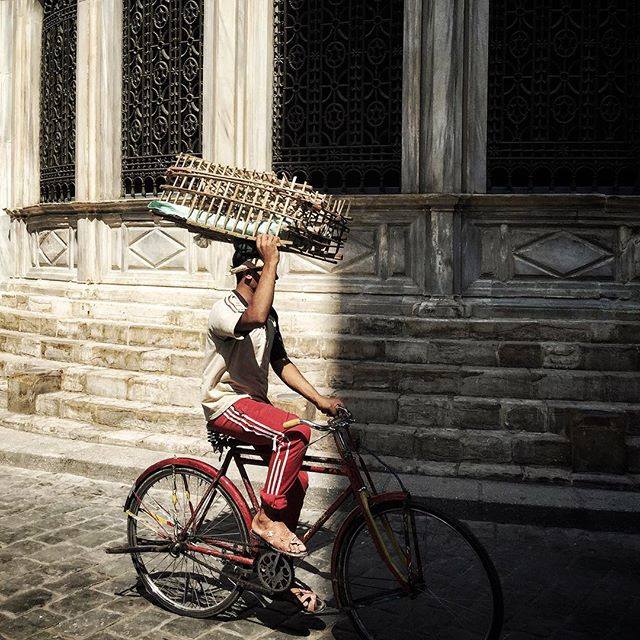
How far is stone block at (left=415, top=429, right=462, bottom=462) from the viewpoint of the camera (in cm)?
674

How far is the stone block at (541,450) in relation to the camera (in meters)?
6.52

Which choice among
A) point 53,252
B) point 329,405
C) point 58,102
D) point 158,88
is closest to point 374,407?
point 329,405

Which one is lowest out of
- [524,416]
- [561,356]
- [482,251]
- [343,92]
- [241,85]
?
[524,416]

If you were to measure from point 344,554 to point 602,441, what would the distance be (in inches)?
130

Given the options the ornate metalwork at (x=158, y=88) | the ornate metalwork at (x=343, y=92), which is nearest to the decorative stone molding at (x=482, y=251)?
the ornate metalwork at (x=343, y=92)

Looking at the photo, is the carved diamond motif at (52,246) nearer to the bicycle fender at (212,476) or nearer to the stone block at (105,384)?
the stone block at (105,384)

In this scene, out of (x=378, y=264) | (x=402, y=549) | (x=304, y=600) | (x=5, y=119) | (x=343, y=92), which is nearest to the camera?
(x=402, y=549)

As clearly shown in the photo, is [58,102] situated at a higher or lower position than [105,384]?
higher

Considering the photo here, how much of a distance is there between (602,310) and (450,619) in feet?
15.0

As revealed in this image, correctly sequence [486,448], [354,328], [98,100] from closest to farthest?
[486,448] < [354,328] < [98,100]

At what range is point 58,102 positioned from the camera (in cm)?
1092

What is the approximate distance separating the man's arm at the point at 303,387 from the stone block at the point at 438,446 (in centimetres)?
277

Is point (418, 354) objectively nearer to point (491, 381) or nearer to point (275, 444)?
point (491, 381)

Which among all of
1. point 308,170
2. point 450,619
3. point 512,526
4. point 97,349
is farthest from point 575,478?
point 97,349
